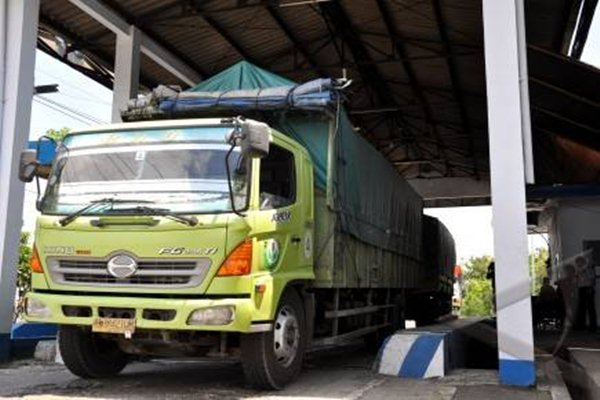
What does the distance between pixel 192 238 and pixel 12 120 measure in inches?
165

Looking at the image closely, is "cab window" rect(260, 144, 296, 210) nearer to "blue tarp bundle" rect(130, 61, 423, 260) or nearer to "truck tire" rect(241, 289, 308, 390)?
"blue tarp bundle" rect(130, 61, 423, 260)

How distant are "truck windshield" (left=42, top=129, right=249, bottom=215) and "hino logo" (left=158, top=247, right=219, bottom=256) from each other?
13.6 inches

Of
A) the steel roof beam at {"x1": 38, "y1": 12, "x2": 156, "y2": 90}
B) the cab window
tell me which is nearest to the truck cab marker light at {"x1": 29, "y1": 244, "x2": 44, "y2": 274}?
the cab window

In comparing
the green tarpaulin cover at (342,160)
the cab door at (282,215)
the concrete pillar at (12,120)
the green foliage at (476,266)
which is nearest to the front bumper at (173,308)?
the cab door at (282,215)

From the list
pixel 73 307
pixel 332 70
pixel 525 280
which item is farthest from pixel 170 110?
pixel 332 70

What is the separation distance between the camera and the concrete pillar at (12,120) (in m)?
8.66

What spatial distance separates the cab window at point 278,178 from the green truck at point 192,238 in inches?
0.6

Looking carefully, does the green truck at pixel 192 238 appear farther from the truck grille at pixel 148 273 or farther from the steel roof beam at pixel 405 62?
the steel roof beam at pixel 405 62

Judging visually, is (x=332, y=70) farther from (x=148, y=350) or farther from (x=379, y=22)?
(x=148, y=350)

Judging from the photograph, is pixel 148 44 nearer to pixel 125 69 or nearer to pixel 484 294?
pixel 125 69


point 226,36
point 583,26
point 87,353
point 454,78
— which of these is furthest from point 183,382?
point 454,78

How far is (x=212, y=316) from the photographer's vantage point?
19.2 feet

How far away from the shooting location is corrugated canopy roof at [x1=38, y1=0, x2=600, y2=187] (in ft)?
39.4

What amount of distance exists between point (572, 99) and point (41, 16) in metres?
10.0
